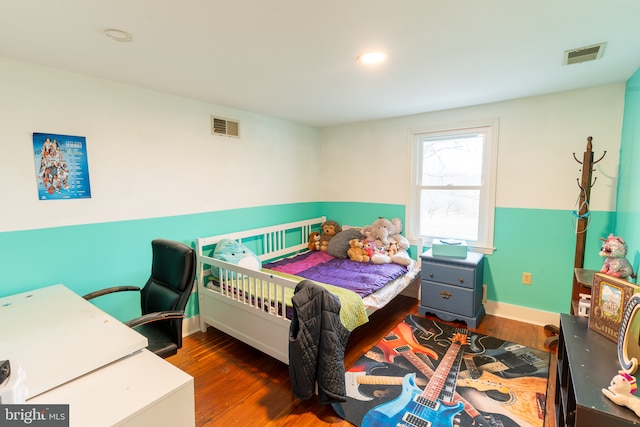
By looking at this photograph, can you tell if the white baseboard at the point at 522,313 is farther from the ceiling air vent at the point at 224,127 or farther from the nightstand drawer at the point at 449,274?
the ceiling air vent at the point at 224,127

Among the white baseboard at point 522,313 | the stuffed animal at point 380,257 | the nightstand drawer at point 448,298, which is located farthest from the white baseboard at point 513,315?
the stuffed animal at point 380,257

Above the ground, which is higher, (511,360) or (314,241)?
(314,241)

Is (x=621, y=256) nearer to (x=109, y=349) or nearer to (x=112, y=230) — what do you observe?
(x=109, y=349)

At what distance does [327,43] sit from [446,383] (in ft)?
7.58

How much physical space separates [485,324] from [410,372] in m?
1.21

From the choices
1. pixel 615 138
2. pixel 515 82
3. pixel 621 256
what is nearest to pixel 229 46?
pixel 515 82

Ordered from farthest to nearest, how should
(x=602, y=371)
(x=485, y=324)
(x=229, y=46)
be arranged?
(x=485, y=324) < (x=229, y=46) < (x=602, y=371)

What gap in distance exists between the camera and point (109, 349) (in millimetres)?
1174

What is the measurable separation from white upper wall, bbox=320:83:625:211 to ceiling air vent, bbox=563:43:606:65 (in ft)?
2.74

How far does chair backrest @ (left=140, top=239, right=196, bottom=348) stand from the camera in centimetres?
170

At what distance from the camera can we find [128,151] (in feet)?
7.59
